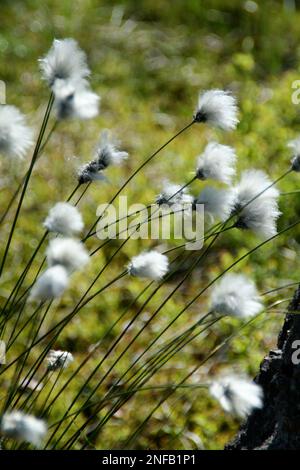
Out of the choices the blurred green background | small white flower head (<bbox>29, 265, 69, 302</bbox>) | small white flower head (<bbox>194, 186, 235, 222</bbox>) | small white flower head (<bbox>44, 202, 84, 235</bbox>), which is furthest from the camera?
the blurred green background

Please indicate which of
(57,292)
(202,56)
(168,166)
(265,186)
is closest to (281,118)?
(168,166)

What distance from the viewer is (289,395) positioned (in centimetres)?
136

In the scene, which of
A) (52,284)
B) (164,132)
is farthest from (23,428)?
(164,132)

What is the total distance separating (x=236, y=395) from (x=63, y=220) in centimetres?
38

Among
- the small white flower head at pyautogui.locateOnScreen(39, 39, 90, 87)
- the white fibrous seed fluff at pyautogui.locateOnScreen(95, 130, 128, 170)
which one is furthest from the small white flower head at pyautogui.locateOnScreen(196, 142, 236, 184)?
the small white flower head at pyautogui.locateOnScreen(39, 39, 90, 87)

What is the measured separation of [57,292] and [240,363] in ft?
3.95

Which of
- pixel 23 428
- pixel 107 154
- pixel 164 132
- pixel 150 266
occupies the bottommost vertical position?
pixel 23 428

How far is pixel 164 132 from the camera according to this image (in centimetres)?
333

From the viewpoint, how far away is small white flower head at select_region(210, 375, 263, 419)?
1121 millimetres

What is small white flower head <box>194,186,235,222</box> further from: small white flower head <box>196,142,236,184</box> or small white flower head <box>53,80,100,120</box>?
small white flower head <box>53,80,100,120</box>

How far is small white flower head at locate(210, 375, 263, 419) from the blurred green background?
413 mm

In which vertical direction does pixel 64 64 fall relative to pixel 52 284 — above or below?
above

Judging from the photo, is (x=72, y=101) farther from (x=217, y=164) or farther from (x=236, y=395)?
(x=236, y=395)

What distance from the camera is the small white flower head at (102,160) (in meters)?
1.39
